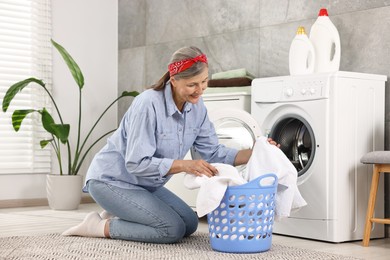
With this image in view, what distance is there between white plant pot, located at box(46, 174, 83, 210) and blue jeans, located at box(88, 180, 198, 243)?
6.29ft

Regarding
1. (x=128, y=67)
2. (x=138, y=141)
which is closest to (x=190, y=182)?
(x=138, y=141)

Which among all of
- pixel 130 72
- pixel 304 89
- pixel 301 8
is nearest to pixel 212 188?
pixel 304 89

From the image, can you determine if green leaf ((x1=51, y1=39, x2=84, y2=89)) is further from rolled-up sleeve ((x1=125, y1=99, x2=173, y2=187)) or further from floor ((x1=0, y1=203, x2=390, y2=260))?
rolled-up sleeve ((x1=125, y1=99, x2=173, y2=187))

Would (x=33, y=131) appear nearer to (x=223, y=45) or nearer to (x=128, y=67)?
(x=128, y=67)

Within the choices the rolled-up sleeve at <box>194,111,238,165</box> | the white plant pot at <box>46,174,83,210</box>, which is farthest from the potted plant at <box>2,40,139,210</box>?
the rolled-up sleeve at <box>194,111,238,165</box>

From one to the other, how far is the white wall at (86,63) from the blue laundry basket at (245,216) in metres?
2.79

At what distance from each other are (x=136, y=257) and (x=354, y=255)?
1.02 meters

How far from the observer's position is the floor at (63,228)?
316cm

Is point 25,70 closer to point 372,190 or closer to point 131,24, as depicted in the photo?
point 131,24

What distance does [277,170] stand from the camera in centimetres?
289

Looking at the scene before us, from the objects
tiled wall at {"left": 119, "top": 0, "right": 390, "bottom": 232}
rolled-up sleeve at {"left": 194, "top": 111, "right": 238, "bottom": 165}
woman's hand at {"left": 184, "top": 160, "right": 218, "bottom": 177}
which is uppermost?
tiled wall at {"left": 119, "top": 0, "right": 390, "bottom": 232}

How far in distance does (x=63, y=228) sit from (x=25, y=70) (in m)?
1.88

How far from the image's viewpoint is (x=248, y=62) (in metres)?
4.64

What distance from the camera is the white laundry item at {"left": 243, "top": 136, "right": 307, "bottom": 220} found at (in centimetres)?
290
